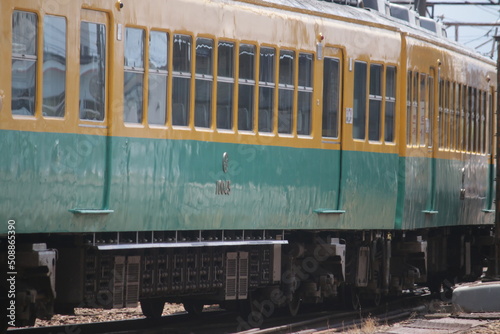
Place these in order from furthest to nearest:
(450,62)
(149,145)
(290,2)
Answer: (450,62), (290,2), (149,145)

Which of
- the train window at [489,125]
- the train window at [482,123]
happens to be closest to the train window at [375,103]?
the train window at [482,123]

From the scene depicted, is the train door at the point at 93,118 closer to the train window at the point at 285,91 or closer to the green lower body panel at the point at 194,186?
the green lower body panel at the point at 194,186

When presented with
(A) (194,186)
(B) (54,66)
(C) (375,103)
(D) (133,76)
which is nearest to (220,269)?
(A) (194,186)

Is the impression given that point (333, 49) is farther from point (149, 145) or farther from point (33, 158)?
point (33, 158)

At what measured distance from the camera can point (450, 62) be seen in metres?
18.6

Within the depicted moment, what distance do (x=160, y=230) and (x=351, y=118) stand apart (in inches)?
160

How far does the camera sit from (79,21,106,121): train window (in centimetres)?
1084

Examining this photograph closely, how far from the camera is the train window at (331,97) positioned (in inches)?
575

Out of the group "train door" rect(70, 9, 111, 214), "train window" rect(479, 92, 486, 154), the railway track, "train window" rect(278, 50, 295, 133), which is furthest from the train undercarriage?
"train window" rect(479, 92, 486, 154)

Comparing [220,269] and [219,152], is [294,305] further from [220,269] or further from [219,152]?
[219,152]

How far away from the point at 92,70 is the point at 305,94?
3842 mm

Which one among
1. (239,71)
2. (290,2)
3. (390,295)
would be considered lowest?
(390,295)

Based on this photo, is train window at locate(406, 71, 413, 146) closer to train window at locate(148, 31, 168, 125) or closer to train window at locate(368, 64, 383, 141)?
train window at locate(368, 64, 383, 141)

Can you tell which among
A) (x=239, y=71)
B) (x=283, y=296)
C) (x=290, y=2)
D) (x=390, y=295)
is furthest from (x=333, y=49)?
(x=390, y=295)
